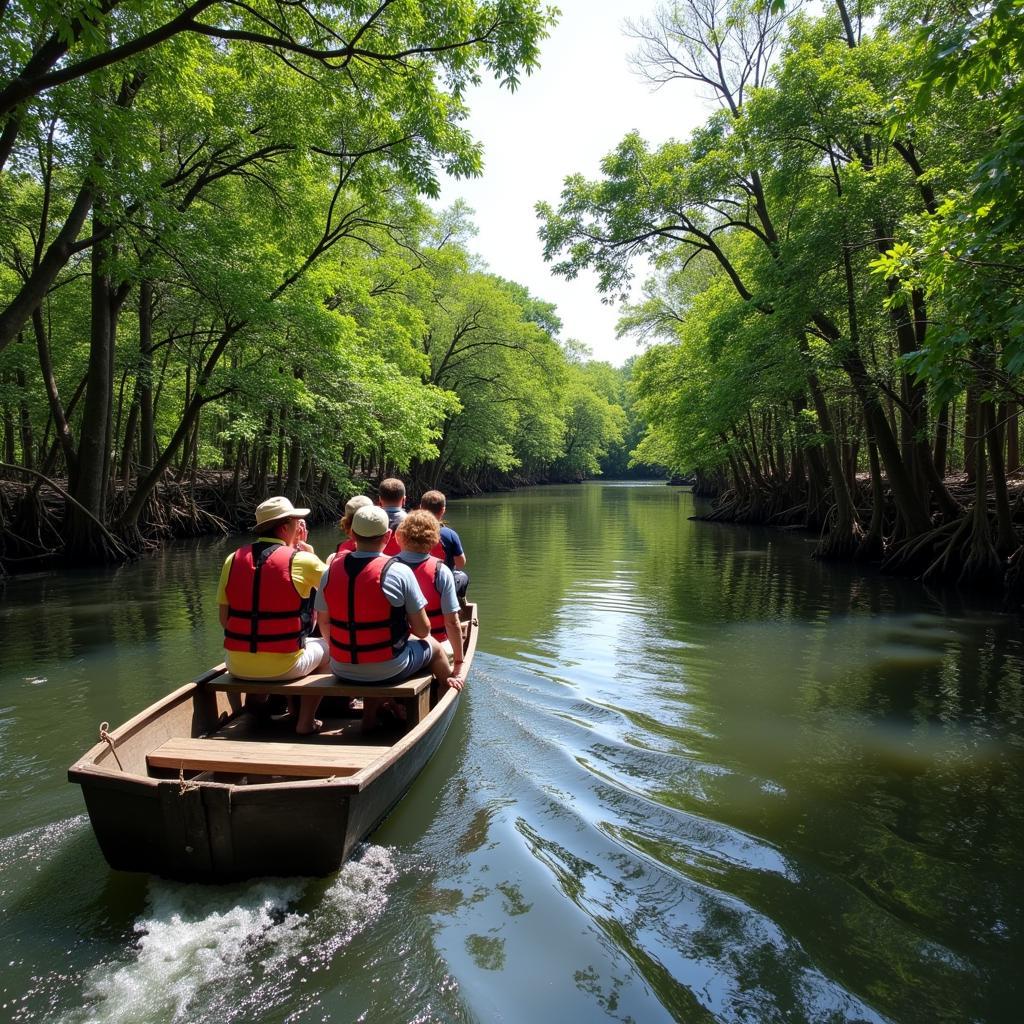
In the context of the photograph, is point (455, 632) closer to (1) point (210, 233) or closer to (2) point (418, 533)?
(2) point (418, 533)

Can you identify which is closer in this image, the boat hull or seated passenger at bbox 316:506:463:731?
the boat hull

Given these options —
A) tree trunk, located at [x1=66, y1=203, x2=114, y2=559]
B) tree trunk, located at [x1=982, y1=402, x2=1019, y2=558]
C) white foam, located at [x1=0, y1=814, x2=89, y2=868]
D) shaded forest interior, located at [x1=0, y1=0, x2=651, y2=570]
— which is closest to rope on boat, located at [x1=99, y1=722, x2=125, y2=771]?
white foam, located at [x1=0, y1=814, x2=89, y2=868]

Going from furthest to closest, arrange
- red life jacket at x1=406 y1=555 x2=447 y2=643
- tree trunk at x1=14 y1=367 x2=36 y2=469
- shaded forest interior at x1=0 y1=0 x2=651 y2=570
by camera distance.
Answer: tree trunk at x1=14 y1=367 x2=36 y2=469 < shaded forest interior at x1=0 y1=0 x2=651 y2=570 < red life jacket at x1=406 y1=555 x2=447 y2=643

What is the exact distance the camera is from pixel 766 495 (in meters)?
26.8

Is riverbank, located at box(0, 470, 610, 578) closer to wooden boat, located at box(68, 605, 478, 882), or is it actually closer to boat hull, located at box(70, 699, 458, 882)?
wooden boat, located at box(68, 605, 478, 882)

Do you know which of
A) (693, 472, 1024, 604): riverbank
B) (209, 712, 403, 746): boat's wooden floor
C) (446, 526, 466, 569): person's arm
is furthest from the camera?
(693, 472, 1024, 604): riverbank

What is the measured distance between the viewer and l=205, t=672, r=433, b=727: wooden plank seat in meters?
4.28

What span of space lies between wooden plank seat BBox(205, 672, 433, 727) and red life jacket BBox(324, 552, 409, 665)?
0.60ft

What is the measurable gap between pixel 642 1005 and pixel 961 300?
496cm

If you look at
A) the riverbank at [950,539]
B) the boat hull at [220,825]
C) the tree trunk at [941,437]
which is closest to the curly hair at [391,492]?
the boat hull at [220,825]

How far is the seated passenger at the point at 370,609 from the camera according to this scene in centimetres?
422

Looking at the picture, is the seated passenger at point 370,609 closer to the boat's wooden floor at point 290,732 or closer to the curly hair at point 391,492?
the boat's wooden floor at point 290,732

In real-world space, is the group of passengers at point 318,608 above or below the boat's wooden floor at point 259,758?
above

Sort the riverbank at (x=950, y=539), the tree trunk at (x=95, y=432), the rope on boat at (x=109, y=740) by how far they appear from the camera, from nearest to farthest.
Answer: the rope on boat at (x=109, y=740) < the riverbank at (x=950, y=539) < the tree trunk at (x=95, y=432)
